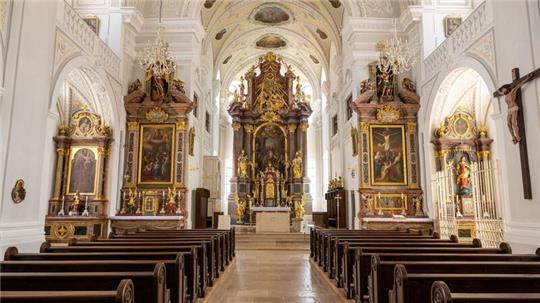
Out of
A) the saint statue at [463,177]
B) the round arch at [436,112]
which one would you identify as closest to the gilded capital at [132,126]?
the round arch at [436,112]

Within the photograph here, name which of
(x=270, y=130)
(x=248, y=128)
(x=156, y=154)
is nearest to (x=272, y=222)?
(x=156, y=154)

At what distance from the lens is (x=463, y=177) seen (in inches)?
409

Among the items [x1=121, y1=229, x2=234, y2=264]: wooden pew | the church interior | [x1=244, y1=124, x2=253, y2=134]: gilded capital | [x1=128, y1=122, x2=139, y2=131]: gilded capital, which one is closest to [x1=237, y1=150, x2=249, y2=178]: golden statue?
the church interior

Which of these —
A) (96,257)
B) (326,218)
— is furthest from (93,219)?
(326,218)

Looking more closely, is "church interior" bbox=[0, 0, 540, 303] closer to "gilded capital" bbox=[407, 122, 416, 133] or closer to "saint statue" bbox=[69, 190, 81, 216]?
"gilded capital" bbox=[407, 122, 416, 133]

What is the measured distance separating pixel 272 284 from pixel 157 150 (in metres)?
7.38

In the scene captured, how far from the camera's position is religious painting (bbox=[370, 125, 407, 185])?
1158 cm

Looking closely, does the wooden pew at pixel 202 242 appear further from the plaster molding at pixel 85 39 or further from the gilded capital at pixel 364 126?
the gilded capital at pixel 364 126

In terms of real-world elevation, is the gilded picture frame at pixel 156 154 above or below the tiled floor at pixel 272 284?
above

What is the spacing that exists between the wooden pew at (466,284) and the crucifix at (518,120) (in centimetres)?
352

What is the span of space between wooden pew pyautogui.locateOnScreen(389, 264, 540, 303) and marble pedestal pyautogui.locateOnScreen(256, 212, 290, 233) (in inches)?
453

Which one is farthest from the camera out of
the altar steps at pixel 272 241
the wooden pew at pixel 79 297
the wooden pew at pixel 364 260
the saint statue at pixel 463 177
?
the altar steps at pixel 272 241

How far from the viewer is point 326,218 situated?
1636 cm

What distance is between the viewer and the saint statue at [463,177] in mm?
10328
